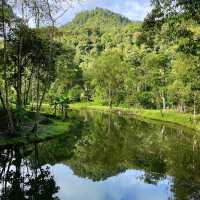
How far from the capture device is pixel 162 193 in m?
31.2

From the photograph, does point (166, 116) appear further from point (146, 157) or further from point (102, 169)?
point (102, 169)

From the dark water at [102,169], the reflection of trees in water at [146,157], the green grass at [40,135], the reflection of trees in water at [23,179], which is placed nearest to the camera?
the reflection of trees in water at [23,179]

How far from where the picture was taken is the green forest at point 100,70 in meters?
31.0

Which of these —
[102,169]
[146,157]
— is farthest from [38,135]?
[102,169]

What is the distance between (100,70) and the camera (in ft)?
472

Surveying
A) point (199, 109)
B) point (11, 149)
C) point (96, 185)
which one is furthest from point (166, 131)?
point (96, 185)

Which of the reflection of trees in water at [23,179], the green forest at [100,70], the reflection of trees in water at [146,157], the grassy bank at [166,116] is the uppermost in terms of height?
the green forest at [100,70]

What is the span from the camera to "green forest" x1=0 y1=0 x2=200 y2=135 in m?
31.0

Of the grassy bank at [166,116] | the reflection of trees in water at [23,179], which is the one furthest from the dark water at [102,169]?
the grassy bank at [166,116]

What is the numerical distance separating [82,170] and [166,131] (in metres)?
39.4

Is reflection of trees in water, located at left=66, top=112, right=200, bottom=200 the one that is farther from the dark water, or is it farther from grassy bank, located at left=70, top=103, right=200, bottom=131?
grassy bank, located at left=70, top=103, right=200, bottom=131

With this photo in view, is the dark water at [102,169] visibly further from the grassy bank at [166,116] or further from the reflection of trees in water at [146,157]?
the grassy bank at [166,116]

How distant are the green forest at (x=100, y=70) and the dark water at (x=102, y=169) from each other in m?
8.04

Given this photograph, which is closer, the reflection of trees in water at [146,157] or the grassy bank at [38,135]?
the reflection of trees in water at [146,157]
